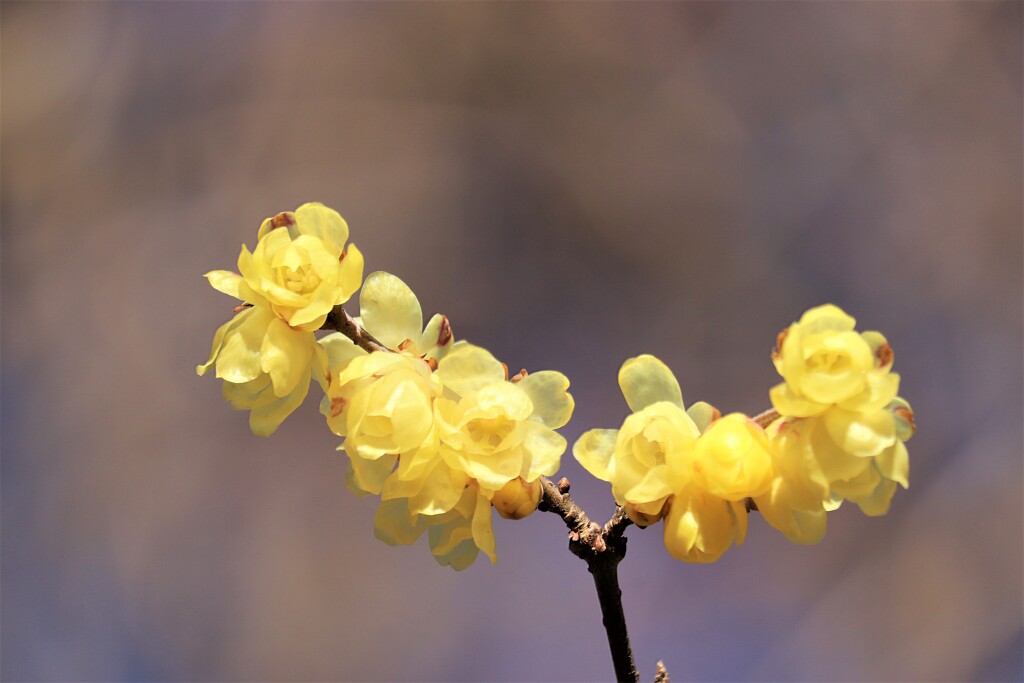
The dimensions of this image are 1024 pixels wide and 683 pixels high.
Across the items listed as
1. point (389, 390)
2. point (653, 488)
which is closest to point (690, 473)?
point (653, 488)

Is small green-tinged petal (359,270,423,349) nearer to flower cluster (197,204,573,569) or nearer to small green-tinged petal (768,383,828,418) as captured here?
flower cluster (197,204,573,569)

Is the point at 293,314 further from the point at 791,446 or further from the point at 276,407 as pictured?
the point at 791,446

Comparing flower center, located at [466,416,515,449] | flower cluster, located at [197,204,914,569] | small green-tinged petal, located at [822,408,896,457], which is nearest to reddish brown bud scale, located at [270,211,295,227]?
flower cluster, located at [197,204,914,569]

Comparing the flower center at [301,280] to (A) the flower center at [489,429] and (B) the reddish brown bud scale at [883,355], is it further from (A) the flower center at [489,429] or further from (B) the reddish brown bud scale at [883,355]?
(B) the reddish brown bud scale at [883,355]

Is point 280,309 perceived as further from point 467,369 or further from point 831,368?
point 831,368

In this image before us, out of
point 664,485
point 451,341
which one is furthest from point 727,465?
point 451,341

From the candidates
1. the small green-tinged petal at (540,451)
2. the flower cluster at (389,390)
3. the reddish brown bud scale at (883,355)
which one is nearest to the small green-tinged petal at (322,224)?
the flower cluster at (389,390)
